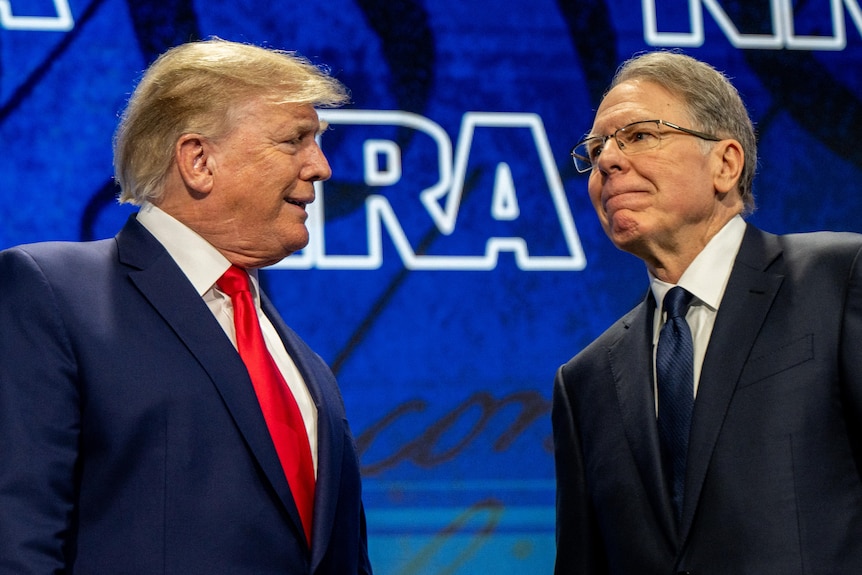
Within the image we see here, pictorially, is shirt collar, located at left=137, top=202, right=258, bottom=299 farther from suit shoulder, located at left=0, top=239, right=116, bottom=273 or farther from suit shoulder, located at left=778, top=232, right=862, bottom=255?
suit shoulder, located at left=778, top=232, right=862, bottom=255

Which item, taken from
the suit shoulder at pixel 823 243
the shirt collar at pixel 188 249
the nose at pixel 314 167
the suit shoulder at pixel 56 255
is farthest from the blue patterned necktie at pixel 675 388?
the suit shoulder at pixel 56 255

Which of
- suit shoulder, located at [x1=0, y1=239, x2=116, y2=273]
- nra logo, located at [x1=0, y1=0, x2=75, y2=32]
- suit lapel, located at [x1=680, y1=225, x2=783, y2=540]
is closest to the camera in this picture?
suit shoulder, located at [x1=0, y1=239, x2=116, y2=273]

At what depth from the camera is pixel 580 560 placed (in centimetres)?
234

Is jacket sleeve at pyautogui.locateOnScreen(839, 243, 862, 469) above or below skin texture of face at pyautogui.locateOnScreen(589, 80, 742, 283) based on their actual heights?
below

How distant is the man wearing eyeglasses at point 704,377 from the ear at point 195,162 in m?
0.87

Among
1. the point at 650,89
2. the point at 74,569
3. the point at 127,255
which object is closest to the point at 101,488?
the point at 74,569

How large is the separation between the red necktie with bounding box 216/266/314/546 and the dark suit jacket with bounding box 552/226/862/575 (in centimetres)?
63

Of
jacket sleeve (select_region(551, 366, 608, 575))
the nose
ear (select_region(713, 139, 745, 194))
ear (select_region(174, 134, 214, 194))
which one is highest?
ear (select_region(174, 134, 214, 194))

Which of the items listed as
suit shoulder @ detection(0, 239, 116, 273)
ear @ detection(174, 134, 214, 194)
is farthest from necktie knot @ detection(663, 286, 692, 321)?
suit shoulder @ detection(0, 239, 116, 273)

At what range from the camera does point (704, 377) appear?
6.88 feet

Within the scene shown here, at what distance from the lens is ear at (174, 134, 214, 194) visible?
2.17 metres

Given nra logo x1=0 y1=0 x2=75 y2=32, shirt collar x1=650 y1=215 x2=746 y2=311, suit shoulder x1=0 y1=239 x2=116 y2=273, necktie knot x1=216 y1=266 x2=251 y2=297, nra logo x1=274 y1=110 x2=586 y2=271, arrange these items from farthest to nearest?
nra logo x1=274 y1=110 x2=586 y2=271 → nra logo x1=0 y1=0 x2=75 y2=32 → shirt collar x1=650 y1=215 x2=746 y2=311 → necktie knot x1=216 y1=266 x2=251 y2=297 → suit shoulder x1=0 y1=239 x2=116 y2=273

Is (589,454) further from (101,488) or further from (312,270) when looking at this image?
(312,270)

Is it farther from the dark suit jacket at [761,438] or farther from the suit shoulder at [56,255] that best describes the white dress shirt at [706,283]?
the suit shoulder at [56,255]
